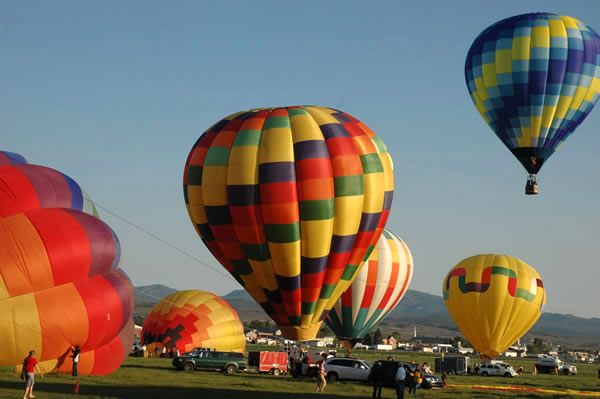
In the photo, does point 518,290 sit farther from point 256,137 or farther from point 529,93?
point 256,137

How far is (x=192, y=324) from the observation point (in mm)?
42406

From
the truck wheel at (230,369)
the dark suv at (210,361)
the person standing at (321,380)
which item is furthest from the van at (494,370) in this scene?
the person standing at (321,380)

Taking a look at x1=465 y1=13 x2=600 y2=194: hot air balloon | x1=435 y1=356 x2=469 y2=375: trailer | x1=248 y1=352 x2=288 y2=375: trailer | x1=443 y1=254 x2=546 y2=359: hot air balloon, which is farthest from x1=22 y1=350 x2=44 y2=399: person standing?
x1=435 y1=356 x2=469 y2=375: trailer

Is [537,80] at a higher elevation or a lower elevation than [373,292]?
higher

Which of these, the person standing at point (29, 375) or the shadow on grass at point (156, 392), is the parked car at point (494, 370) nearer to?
the shadow on grass at point (156, 392)

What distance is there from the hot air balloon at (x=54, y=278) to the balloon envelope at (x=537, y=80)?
21.7 meters

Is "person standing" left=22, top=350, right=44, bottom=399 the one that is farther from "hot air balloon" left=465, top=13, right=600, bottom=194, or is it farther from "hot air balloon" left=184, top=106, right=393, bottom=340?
"hot air balloon" left=465, top=13, right=600, bottom=194

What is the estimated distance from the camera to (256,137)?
1173 inches

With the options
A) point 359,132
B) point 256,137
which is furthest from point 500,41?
point 256,137

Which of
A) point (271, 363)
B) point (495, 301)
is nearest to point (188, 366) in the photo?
point (271, 363)

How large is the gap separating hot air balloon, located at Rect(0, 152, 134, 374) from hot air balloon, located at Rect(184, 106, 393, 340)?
172 inches

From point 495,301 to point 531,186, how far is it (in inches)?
331

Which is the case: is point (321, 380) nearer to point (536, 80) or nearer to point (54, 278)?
point (54, 278)

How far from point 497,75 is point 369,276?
12.2 metres
